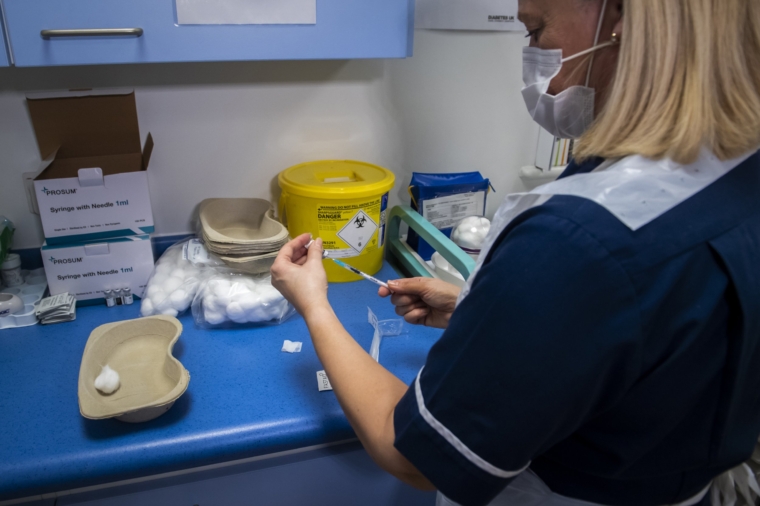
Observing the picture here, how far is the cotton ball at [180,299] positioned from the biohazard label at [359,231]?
1.20 ft

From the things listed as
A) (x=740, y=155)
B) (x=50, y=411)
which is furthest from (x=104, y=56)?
(x=740, y=155)

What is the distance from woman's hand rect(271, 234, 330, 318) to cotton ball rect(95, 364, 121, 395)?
322 mm

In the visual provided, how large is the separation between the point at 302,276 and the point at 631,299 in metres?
0.55

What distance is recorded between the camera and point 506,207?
0.63 metres

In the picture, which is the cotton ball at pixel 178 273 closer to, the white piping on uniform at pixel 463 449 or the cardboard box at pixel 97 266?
the cardboard box at pixel 97 266

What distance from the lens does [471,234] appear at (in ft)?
4.34

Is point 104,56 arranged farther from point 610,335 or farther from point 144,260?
point 610,335

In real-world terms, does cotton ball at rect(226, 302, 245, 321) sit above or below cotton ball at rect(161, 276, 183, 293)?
below

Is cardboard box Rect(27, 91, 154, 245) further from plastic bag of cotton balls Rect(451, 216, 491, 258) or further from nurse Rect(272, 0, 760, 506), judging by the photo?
nurse Rect(272, 0, 760, 506)

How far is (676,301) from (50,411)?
0.94m

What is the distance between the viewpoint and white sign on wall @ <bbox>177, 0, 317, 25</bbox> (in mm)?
906

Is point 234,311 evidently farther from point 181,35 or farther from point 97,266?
point 181,35

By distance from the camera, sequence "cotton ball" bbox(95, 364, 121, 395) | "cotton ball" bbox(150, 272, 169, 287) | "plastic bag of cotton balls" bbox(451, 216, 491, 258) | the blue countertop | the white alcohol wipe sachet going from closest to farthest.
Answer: the blue countertop < "cotton ball" bbox(95, 364, 121, 395) < the white alcohol wipe sachet < "cotton ball" bbox(150, 272, 169, 287) < "plastic bag of cotton balls" bbox(451, 216, 491, 258)

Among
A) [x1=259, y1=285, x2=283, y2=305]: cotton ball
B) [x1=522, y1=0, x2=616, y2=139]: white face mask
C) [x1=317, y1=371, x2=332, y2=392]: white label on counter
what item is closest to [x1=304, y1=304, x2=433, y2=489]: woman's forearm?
[x1=317, y1=371, x2=332, y2=392]: white label on counter
